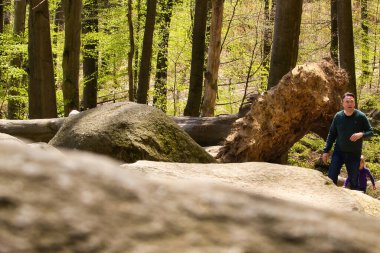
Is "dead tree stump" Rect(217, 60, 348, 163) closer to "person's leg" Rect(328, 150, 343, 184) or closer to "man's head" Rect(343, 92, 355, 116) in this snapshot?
"person's leg" Rect(328, 150, 343, 184)

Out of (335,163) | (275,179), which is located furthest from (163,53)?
(275,179)

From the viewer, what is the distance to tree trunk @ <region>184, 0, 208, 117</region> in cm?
1536

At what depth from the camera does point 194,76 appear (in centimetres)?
1549

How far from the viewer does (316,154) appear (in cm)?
1490

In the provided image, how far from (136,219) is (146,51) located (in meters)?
16.2

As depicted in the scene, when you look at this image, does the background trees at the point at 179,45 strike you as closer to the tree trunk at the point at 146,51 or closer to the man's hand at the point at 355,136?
the tree trunk at the point at 146,51

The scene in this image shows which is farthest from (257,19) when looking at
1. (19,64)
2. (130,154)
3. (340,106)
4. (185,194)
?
(185,194)

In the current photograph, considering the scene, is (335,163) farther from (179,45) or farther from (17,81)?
(179,45)

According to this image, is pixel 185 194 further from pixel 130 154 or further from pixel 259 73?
pixel 259 73

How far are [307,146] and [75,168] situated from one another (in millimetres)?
14852

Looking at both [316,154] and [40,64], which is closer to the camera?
[40,64]

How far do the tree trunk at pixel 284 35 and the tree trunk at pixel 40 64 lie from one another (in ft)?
17.7

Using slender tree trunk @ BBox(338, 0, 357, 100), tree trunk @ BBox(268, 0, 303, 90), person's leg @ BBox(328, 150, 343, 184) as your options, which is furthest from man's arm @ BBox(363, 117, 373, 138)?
slender tree trunk @ BBox(338, 0, 357, 100)

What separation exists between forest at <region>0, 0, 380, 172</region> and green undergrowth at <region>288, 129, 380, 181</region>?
160 millimetres
